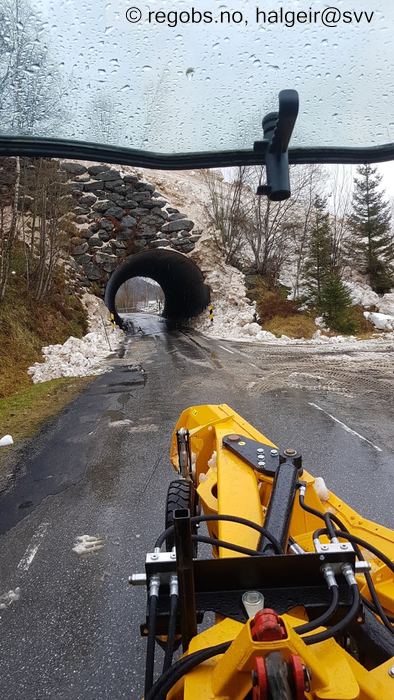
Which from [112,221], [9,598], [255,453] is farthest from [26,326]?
[255,453]

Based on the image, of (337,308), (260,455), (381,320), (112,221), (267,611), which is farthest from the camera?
(112,221)

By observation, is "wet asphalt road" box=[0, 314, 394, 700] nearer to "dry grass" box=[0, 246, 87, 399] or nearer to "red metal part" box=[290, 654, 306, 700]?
"red metal part" box=[290, 654, 306, 700]

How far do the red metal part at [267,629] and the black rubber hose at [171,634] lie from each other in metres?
0.32

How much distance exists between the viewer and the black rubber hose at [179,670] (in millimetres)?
1082

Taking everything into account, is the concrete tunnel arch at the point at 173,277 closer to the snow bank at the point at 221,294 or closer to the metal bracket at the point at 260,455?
the snow bank at the point at 221,294

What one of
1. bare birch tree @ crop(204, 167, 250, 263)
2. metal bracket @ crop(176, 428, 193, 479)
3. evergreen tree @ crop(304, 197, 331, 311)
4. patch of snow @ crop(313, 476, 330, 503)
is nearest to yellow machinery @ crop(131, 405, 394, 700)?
patch of snow @ crop(313, 476, 330, 503)

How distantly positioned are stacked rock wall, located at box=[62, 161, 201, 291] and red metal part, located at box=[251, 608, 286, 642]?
2603cm

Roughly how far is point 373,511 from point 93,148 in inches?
170

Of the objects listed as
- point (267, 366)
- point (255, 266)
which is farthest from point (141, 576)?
point (255, 266)

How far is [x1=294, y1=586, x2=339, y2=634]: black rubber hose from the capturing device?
1.15 m

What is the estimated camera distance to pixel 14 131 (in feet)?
8.51

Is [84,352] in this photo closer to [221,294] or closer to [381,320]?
[221,294]

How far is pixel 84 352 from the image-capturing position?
55.5 feet

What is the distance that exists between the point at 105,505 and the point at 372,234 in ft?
104
